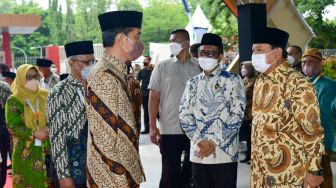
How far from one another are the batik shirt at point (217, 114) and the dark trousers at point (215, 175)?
0.18 feet

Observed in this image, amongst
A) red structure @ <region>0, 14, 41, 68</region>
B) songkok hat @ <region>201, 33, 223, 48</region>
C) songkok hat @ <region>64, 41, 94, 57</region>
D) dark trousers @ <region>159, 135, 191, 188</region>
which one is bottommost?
dark trousers @ <region>159, 135, 191, 188</region>

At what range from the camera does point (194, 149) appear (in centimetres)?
470

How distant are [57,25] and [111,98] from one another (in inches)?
2896

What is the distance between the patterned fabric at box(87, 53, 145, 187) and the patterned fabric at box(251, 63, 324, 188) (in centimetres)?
118

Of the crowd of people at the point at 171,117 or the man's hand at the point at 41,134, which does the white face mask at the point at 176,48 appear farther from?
the man's hand at the point at 41,134

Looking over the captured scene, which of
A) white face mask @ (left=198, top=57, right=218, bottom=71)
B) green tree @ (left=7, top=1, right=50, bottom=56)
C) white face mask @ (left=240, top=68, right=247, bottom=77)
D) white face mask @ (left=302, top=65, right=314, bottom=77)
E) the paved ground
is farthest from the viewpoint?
green tree @ (left=7, top=1, right=50, bottom=56)

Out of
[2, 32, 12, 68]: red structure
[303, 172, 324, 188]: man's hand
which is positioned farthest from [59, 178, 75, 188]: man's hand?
[2, 32, 12, 68]: red structure

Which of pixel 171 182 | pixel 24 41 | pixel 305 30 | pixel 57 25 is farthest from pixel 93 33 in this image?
pixel 171 182

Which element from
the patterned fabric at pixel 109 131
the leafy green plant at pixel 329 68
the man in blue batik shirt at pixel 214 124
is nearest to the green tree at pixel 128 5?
the leafy green plant at pixel 329 68

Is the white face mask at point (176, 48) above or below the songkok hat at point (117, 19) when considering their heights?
below

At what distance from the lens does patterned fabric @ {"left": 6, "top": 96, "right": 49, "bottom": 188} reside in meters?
4.98

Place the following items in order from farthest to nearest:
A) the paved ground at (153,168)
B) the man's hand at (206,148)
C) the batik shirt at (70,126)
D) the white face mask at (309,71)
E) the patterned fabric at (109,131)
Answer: the paved ground at (153,168)
the white face mask at (309,71)
the man's hand at (206,148)
the batik shirt at (70,126)
the patterned fabric at (109,131)

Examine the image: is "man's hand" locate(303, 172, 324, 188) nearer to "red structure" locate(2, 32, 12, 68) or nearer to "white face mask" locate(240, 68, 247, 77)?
"white face mask" locate(240, 68, 247, 77)

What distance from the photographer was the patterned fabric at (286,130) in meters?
3.68
